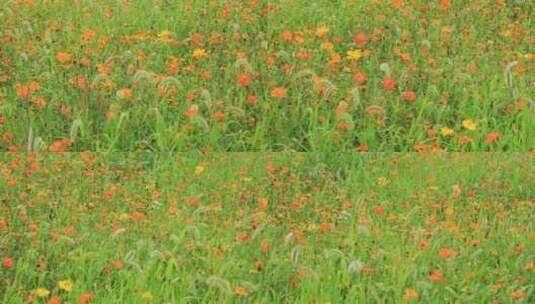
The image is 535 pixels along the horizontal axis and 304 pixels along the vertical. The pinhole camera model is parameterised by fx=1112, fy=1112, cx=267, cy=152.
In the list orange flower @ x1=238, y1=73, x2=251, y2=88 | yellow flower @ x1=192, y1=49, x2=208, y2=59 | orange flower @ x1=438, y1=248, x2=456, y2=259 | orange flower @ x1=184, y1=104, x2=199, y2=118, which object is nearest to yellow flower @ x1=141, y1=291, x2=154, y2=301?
orange flower @ x1=438, y1=248, x2=456, y2=259

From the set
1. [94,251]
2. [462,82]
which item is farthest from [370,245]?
[462,82]

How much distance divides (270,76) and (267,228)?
1800 millimetres

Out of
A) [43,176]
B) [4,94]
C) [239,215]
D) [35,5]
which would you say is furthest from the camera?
[35,5]

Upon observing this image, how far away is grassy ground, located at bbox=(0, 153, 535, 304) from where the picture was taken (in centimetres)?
574

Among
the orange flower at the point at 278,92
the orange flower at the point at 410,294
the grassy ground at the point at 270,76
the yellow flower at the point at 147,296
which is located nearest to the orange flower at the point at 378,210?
the grassy ground at the point at 270,76

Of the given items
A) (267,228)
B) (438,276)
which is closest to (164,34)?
(267,228)

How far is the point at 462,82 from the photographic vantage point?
770 cm

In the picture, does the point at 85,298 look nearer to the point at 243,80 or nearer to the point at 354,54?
the point at 243,80

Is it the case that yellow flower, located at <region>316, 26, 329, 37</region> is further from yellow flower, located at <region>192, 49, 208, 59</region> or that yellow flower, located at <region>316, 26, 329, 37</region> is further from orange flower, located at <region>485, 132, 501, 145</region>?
orange flower, located at <region>485, 132, 501, 145</region>

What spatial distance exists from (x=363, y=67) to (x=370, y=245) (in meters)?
2.19

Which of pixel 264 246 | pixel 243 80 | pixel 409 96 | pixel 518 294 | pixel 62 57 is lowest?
pixel 518 294

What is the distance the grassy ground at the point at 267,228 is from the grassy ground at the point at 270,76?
0.21 meters

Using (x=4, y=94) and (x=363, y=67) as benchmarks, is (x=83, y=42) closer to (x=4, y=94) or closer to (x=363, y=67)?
(x=4, y=94)

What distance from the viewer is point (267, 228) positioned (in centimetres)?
630
